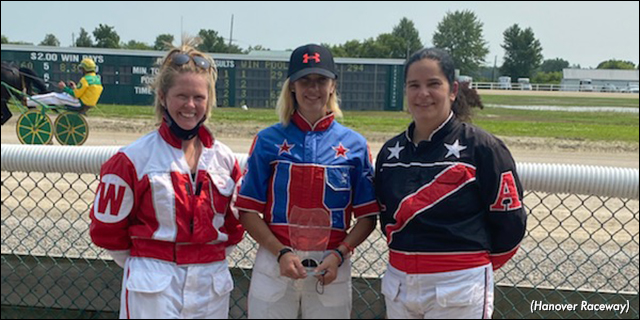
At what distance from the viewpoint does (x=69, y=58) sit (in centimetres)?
2289

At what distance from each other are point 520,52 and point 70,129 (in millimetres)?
62257

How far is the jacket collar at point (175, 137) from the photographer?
234 cm

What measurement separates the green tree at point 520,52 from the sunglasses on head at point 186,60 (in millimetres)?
68823

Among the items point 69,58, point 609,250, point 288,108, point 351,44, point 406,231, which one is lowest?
point 609,250

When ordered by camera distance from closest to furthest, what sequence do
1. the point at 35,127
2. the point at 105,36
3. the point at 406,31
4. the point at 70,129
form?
the point at 35,127 < the point at 70,129 < the point at 105,36 < the point at 406,31

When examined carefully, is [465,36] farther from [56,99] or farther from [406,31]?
[56,99]

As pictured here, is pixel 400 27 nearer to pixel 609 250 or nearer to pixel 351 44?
pixel 351 44

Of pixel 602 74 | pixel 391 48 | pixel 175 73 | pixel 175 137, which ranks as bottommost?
pixel 175 137

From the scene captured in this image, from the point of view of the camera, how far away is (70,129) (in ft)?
40.5

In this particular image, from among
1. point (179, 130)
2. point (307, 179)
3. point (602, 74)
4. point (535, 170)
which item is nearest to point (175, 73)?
point (179, 130)

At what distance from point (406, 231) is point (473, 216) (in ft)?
0.81

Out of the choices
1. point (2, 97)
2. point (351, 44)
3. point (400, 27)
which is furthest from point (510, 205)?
point (400, 27)

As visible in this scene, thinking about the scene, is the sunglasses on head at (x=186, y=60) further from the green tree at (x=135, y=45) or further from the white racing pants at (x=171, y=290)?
the green tree at (x=135, y=45)
